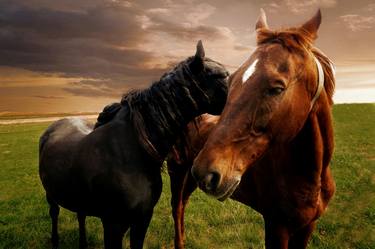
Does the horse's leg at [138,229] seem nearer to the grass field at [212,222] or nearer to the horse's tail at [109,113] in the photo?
the horse's tail at [109,113]

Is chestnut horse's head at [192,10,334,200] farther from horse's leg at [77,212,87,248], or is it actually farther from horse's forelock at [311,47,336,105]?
horse's leg at [77,212,87,248]

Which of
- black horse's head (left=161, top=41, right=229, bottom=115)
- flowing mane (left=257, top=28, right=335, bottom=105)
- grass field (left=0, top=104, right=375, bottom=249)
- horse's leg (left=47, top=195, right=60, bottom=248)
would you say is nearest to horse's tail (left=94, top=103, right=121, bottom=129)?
black horse's head (left=161, top=41, right=229, bottom=115)

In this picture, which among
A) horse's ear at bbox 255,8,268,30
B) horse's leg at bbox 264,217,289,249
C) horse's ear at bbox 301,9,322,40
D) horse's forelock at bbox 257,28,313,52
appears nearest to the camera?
horse's forelock at bbox 257,28,313,52

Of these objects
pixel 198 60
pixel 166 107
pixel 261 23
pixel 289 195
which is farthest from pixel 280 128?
pixel 166 107

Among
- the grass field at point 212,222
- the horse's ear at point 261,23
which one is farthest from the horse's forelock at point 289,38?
the grass field at point 212,222

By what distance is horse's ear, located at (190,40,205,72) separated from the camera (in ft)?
11.1

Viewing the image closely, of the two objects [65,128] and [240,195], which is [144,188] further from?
[65,128]

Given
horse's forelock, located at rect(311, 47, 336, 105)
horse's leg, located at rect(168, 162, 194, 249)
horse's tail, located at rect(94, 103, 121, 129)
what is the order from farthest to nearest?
horse's leg, located at rect(168, 162, 194, 249)
horse's tail, located at rect(94, 103, 121, 129)
horse's forelock, located at rect(311, 47, 336, 105)

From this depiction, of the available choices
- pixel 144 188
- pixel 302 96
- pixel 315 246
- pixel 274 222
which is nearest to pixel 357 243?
pixel 315 246

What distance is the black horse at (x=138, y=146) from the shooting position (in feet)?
11.4

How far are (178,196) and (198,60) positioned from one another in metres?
2.86

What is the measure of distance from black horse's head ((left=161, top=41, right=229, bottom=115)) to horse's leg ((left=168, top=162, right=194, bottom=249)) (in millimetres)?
1989

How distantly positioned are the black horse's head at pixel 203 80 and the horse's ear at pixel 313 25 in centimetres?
125

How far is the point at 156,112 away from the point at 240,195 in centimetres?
146
